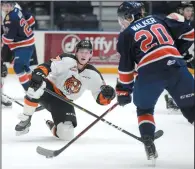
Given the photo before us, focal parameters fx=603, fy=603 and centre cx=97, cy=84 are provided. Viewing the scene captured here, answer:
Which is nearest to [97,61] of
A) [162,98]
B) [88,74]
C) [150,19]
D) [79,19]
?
[79,19]

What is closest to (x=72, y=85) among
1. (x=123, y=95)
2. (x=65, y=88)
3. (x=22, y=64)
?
(x=65, y=88)

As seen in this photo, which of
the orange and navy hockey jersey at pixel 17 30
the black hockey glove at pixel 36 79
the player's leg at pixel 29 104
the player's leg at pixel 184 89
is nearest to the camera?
the player's leg at pixel 184 89

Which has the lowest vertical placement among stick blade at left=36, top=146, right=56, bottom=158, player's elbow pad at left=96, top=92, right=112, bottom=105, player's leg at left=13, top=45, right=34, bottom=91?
player's leg at left=13, top=45, right=34, bottom=91

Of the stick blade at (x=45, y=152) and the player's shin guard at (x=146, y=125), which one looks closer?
the player's shin guard at (x=146, y=125)

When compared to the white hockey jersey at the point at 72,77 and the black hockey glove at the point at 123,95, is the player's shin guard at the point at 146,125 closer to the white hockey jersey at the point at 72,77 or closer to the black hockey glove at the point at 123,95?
the black hockey glove at the point at 123,95

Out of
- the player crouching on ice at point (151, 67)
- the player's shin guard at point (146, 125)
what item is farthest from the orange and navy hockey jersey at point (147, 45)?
the player's shin guard at point (146, 125)

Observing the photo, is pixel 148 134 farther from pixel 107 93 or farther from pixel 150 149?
pixel 107 93

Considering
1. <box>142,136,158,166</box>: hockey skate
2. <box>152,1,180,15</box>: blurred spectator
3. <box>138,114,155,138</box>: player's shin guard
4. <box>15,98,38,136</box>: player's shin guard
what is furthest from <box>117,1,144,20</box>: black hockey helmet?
<box>152,1,180,15</box>: blurred spectator

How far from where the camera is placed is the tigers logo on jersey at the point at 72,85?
3.66 meters

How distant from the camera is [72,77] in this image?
3.65 meters

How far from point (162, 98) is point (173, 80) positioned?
3167 mm

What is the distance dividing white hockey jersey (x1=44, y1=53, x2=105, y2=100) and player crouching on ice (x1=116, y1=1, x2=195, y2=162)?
72 cm

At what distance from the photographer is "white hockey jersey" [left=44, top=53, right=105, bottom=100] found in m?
3.59

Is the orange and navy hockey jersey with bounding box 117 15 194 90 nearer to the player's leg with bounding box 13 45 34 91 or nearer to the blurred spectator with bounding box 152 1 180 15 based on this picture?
the player's leg with bounding box 13 45 34 91
